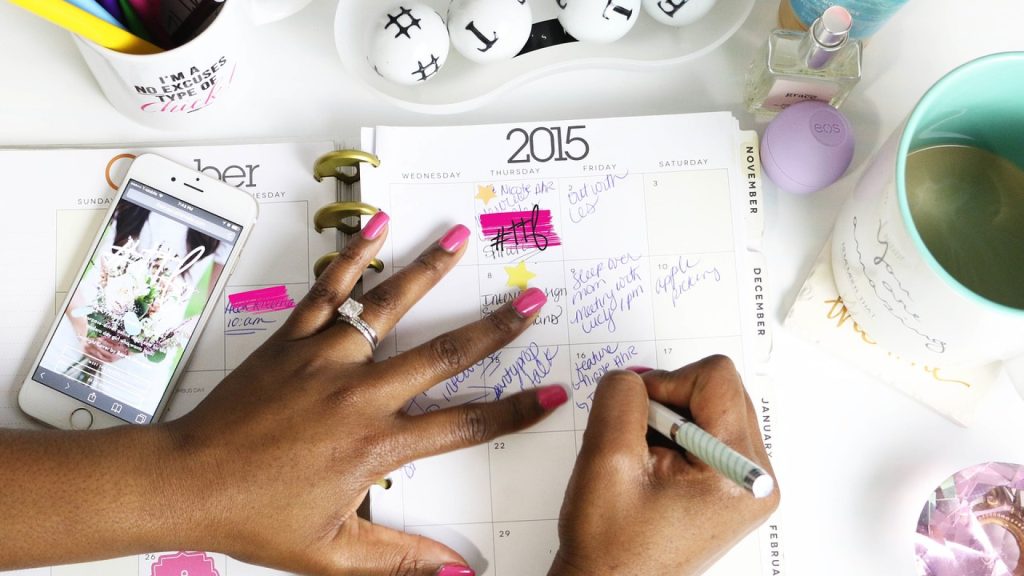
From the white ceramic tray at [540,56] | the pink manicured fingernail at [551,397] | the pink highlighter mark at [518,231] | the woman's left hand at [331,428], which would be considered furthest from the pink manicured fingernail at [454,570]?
the white ceramic tray at [540,56]

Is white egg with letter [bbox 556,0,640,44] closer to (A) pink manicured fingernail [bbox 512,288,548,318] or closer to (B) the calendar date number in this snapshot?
(B) the calendar date number

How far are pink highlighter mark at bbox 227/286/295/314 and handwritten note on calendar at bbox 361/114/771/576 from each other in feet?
0.22

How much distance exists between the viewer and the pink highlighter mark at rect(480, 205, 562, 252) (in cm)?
61

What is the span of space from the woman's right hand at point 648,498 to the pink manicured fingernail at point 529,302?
11 centimetres

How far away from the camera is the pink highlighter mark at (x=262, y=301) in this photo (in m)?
0.61

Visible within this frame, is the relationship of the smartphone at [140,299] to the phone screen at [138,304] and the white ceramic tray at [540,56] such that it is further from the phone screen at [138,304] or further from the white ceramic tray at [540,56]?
the white ceramic tray at [540,56]

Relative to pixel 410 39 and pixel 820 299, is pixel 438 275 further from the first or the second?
pixel 820 299

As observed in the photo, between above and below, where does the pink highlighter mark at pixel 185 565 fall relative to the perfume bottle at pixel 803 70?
below

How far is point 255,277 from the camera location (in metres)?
0.61

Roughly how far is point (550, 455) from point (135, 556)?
32 cm

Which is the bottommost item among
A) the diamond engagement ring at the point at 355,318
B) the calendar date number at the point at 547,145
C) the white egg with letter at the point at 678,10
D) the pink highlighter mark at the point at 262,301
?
the diamond engagement ring at the point at 355,318

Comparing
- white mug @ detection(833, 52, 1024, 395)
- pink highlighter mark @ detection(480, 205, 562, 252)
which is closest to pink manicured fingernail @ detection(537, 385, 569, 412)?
pink highlighter mark @ detection(480, 205, 562, 252)

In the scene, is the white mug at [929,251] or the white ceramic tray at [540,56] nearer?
the white mug at [929,251]

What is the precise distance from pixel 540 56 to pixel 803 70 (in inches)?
7.9
